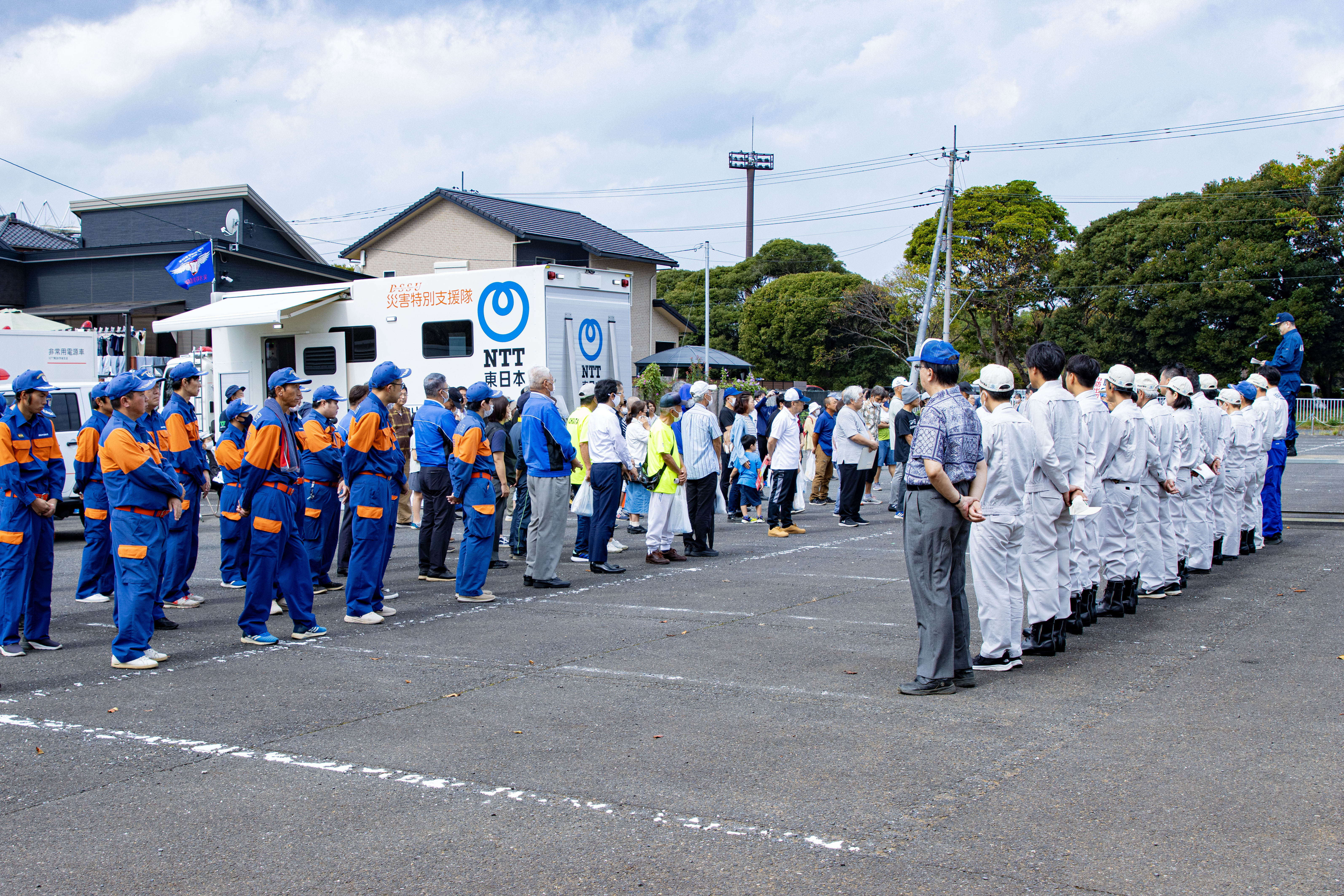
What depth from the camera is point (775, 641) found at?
7.53 m

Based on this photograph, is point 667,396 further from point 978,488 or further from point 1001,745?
point 1001,745

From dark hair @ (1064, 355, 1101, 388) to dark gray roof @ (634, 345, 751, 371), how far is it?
89.9ft

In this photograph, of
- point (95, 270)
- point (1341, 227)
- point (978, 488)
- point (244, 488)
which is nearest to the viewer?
point (978, 488)

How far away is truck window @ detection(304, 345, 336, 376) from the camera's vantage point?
56.1 feet

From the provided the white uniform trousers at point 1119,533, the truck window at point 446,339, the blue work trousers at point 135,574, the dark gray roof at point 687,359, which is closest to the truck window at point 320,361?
the truck window at point 446,339

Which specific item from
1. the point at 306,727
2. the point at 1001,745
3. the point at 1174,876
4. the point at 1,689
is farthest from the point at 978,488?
the point at 1,689

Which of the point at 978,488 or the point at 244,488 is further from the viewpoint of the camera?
the point at 244,488

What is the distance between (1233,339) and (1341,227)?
19.4ft

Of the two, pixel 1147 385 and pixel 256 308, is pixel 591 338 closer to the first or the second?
pixel 256 308

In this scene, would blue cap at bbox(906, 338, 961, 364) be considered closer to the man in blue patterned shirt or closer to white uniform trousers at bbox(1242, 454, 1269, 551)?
the man in blue patterned shirt

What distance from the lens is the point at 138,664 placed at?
6.89m

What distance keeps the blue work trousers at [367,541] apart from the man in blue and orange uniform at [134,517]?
149 centimetres

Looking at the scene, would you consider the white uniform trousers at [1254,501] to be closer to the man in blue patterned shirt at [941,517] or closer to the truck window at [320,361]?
the man in blue patterned shirt at [941,517]

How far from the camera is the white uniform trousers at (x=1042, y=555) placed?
→ 6.87 m
